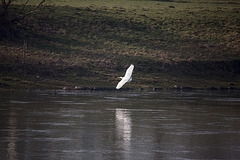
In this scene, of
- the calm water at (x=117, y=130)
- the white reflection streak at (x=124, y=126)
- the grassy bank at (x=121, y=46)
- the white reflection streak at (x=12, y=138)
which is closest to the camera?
the white reflection streak at (x=12, y=138)

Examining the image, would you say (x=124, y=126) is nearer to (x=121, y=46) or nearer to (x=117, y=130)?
(x=117, y=130)

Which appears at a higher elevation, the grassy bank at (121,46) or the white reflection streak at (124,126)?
the grassy bank at (121,46)

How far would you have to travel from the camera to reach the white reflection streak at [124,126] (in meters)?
17.0

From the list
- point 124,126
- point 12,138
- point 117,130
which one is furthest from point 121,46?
point 12,138

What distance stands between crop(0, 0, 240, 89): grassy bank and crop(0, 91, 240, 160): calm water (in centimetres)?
1656

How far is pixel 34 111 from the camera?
26672mm

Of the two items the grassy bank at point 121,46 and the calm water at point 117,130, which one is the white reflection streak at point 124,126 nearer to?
the calm water at point 117,130

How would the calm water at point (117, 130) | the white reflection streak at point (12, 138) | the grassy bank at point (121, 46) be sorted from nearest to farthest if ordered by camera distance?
the white reflection streak at point (12, 138), the calm water at point (117, 130), the grassy bank at point (121, 46)

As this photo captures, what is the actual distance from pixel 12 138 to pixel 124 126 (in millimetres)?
5762

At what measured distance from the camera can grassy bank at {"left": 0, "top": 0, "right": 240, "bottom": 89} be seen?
171ft

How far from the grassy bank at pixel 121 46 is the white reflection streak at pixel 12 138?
2103 centimetres

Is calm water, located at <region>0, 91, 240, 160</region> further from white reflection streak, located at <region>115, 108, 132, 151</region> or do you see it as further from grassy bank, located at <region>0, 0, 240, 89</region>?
grassy bank, located at <region>0, 0, 240, 89</region>

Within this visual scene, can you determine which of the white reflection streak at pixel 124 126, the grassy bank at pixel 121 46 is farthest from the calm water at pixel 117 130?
the grassy bank at pixel 121 46

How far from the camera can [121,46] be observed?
236 ft
